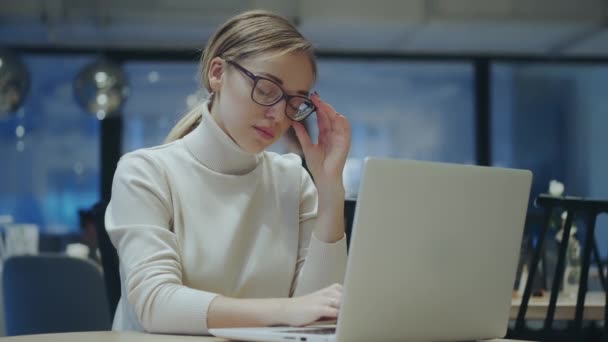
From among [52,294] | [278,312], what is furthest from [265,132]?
[52,294]

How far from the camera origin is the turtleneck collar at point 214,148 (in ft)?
5.26

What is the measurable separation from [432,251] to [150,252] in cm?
47

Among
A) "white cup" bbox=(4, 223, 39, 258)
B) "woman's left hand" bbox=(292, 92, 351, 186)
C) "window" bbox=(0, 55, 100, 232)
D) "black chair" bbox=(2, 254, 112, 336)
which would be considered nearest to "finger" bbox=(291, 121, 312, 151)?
"woman's left hand" bbox=(292, 92, 351, 186)

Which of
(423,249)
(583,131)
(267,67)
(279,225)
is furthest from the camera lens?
(583,131)

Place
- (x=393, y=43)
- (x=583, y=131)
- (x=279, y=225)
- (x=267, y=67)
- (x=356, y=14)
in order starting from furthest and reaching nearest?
(x=583, y=131), (x=393, y=43), (x=356, y=14), (x=279, y=225), (x=267, y=67)

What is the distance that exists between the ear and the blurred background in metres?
4.44

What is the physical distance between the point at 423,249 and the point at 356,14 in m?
5.31

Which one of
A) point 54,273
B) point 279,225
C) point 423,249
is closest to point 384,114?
point 54,273

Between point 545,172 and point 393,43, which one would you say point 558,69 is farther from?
point 393,43

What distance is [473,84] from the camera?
7.26 m

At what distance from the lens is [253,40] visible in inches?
60.7

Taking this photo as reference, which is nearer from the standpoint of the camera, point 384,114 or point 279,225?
point 279,225

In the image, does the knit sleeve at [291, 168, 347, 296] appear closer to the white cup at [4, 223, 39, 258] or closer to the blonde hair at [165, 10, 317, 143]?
the blonde hair at [165, 10, 317, 143]

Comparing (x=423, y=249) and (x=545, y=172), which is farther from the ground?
(x=423, y=249)
